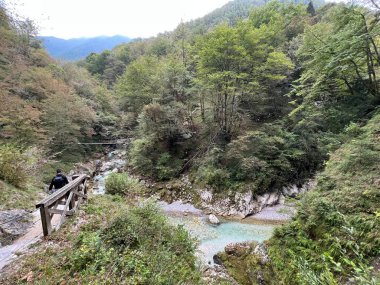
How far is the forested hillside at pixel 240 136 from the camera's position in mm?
5113

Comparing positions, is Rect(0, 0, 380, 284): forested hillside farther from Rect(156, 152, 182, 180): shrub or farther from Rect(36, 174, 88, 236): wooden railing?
Rect(36, 174, 88, 236): wooden railing

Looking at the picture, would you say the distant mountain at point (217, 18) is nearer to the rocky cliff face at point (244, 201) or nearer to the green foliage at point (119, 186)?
the rocky cliff face at point (244, 201)

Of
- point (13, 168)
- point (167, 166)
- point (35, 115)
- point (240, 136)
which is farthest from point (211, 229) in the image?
point (35, 115)

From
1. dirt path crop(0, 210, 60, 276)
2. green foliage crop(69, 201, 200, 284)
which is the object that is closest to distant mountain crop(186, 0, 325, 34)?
green foliage crop(69, 201, 200, 284)

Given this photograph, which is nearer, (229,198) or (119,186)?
(119,186)

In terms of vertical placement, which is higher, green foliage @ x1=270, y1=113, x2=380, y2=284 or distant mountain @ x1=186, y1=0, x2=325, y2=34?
distant mountain @ x1=186, y1=0, x2=325, y2=34

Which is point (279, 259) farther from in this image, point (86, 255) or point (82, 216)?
point (82, 216)

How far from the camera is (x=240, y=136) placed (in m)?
14.4

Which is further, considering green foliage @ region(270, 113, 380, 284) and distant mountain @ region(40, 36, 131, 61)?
distant mountain @ region(40, 36, 131, 61)

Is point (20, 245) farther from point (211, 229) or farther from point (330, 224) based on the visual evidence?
point (330, 224)

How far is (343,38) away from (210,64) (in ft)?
24.5

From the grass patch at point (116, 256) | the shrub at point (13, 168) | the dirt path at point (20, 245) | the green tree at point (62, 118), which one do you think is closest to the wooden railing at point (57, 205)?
the grass patch at point (116, 256)

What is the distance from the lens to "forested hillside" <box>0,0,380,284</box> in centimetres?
511

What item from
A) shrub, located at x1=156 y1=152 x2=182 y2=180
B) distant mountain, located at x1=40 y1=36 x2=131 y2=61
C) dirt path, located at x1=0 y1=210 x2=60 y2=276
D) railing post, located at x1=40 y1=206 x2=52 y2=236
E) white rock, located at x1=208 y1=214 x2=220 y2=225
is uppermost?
distant mountain, located at x1=40 y1=36 x2=131 y2=61
